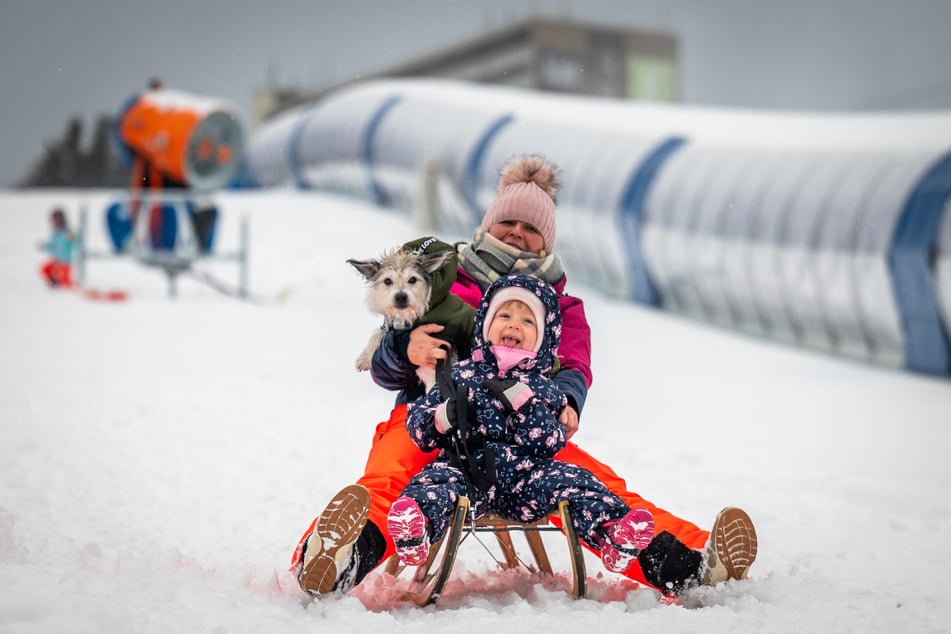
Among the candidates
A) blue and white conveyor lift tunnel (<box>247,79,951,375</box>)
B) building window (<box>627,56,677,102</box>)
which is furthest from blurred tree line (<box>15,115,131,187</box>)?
building window (<box>627,56,677,102</box>)

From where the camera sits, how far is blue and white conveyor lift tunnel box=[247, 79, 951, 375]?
10.4 metres

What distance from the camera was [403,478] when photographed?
3.08 metres

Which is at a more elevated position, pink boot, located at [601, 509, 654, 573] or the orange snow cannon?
the orange snow cannon

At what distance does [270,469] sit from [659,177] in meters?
10.1

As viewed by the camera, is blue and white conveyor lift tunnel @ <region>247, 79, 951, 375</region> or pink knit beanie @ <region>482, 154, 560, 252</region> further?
blue and white conveyor lift tunnel @ <region>247, 79, 951, 375</region>

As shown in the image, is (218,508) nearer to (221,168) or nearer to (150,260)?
(150,260)

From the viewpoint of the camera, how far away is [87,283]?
14891mm

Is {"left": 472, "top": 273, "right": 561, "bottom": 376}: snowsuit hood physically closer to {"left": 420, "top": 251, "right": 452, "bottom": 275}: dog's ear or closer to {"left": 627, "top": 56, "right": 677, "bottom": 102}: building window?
{"left": 420, "top": 251, "right": 452, "bottom": 275}: dog's ear

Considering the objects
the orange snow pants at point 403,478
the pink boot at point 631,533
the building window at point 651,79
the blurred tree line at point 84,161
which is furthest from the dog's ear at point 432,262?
the building window at point 651,79

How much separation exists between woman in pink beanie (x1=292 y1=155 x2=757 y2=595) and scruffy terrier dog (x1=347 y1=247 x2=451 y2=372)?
0.21 feet

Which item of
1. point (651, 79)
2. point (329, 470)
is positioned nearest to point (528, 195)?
point (329, 470)

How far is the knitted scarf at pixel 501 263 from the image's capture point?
3225 mm

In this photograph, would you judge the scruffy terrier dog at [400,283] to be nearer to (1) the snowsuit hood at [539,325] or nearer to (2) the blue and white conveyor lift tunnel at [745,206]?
(1) the snowsuit hood at [539,325]

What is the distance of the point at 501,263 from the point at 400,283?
Answer: 36cm
